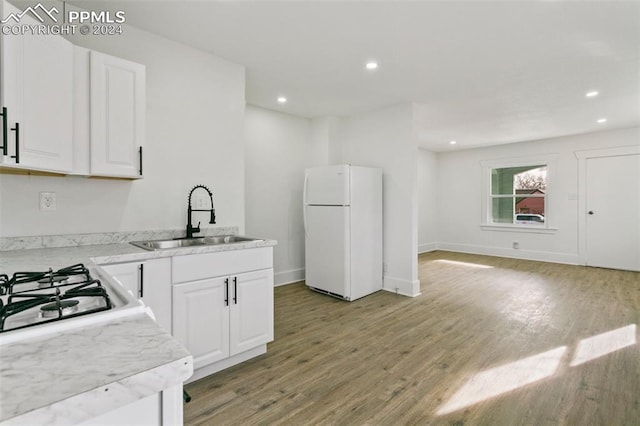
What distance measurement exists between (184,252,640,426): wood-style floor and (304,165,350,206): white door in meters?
1.20

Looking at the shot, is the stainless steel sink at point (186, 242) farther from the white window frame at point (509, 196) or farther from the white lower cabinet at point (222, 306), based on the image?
the white window frame at point (509, 196)

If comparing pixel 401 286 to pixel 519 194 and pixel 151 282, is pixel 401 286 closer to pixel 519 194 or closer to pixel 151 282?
pixel 151 282

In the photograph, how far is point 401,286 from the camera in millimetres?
3980

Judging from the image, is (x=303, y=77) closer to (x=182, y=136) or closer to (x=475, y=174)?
(x=182, y=136)

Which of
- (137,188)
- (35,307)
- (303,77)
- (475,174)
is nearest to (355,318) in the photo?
(137,188)

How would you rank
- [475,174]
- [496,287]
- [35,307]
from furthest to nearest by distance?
[475,174] → [496,287] → [35,307]

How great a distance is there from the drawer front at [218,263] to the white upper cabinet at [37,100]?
0.83 m

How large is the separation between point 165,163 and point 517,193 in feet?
22.2

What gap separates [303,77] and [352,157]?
1.61 m

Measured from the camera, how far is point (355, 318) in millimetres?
3168

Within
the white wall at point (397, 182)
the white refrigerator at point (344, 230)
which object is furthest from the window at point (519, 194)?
the white refrigerator at point (344, 230)

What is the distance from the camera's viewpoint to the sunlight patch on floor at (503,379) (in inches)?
73.6

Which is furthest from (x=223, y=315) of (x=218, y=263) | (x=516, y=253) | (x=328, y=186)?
(x=516, y=253)

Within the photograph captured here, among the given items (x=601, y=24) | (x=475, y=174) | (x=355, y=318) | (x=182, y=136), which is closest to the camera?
(x=601, y=24)
